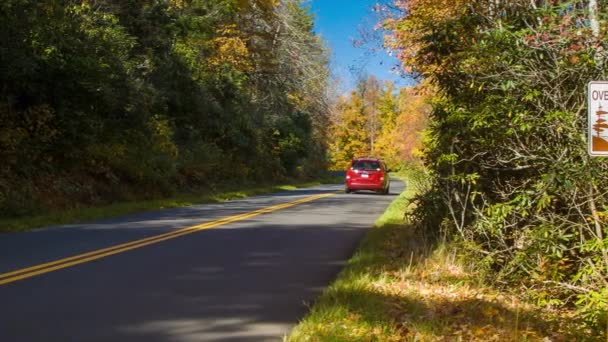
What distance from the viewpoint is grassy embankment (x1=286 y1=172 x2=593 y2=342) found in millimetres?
5484

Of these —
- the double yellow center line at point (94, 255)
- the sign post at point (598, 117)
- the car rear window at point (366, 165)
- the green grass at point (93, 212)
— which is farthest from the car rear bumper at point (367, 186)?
the sign post at point (598, 117)

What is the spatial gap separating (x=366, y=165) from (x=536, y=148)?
23243mm

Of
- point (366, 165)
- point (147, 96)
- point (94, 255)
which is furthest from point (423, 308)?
point (366, 165)

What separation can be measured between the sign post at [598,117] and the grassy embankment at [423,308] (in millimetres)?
1743

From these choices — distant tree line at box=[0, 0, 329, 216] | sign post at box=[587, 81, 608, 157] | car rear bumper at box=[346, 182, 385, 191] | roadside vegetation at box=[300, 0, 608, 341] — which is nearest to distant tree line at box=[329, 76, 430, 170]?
distant tree line at box=[0, 0, 329, 216]

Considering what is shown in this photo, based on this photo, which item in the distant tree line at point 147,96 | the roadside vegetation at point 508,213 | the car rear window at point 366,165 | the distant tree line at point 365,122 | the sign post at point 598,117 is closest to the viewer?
the sign post at point 598,117

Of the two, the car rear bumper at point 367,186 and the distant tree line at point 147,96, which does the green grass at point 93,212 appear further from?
the car rear bumper at point 367,186

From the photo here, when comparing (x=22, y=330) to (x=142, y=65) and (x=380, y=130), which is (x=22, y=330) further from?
(x=380, y=130)

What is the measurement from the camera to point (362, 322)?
5.73 metres

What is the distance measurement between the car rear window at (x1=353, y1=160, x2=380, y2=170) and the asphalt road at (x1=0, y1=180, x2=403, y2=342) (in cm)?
Answer: 1683

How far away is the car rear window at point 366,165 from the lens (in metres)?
31.0

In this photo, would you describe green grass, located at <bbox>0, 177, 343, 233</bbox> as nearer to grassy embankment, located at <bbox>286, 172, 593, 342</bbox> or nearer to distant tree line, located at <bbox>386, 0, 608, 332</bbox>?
grassy embankment, located at <bbox>286, 172, 593, 342</bbox>

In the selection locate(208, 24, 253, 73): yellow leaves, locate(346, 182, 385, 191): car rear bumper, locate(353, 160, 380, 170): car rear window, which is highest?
locate(208, 24, 253, 73): yellow leaves

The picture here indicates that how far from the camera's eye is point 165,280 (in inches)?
310
